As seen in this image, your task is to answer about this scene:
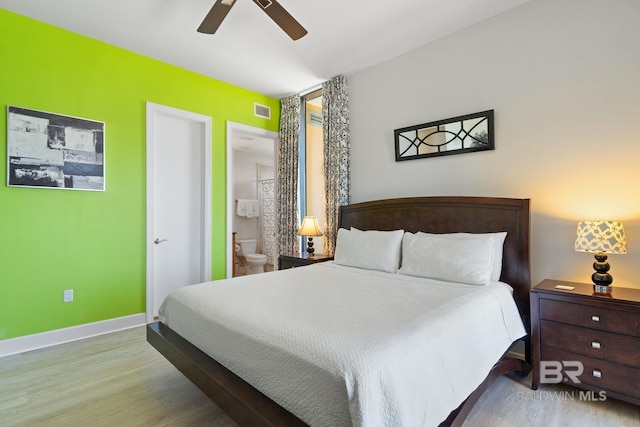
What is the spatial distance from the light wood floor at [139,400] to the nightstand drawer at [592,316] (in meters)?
0.50

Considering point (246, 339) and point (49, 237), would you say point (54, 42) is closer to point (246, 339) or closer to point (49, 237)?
point (49, 237)

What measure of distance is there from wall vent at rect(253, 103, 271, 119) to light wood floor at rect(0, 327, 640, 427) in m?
3.31

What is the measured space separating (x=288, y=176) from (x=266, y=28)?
6.55 feet

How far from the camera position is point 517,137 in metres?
2.69

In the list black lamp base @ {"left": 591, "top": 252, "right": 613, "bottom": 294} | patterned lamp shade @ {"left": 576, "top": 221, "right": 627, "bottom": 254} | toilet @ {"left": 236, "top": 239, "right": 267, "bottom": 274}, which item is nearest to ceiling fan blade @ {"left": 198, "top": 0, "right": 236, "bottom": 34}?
patterned lamp shade @ {"left": 576, "top": 221, "right": 627, "bottom": 254}

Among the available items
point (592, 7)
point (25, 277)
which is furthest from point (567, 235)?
point (25, 277)

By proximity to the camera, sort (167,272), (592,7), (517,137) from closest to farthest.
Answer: (592,7)
(517,137)
(167,272)

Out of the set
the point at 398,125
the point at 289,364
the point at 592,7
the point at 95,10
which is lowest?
the point at 289,364

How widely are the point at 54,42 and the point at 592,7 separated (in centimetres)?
453

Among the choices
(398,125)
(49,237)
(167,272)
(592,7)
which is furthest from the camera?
(167,272)

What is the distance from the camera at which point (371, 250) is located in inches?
117

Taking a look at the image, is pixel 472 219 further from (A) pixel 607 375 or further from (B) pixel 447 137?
(A) pixel 607 375

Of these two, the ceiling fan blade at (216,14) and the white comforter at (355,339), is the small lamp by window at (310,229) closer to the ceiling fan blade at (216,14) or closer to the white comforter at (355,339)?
the white comforter at (355,339)

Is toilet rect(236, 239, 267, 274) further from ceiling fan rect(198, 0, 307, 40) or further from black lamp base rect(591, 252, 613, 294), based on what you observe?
black lamp base rect(591, 252, 613, 294)
